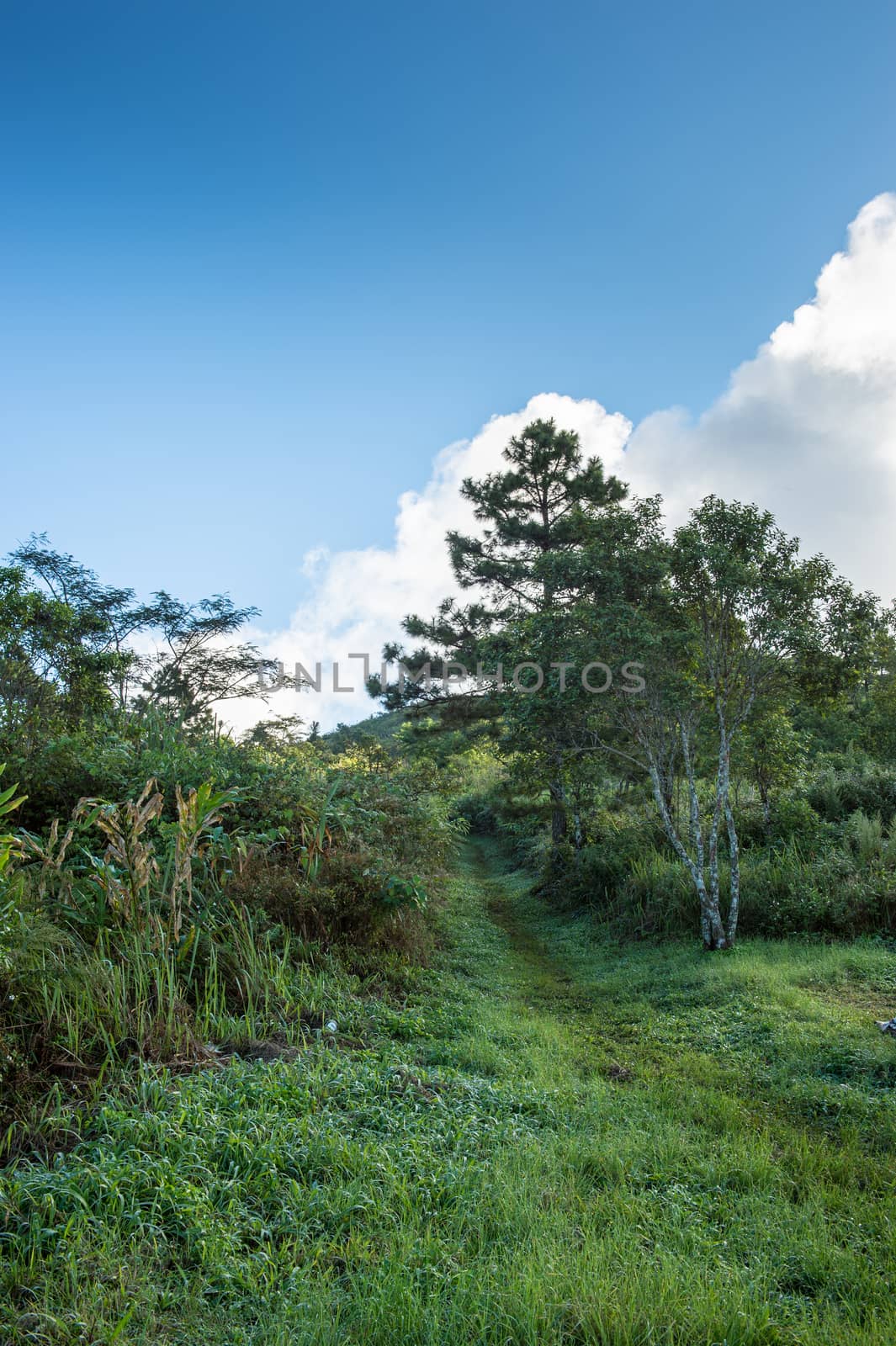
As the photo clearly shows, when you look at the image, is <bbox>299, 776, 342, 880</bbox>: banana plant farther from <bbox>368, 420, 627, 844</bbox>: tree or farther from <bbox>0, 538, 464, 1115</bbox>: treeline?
<bbox>368, 420, 627, 844</bbox>: tree

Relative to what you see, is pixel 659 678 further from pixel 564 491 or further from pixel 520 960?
pixel 564 491

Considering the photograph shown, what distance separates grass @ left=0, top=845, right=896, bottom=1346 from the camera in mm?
2266

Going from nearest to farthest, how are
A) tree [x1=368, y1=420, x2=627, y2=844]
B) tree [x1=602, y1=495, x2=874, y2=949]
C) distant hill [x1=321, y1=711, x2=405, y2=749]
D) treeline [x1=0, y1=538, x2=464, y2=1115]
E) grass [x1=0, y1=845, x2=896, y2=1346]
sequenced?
grass [x1=0, y1=845, x2=896, y2=1346], treeline [x1=0, y1=538, x2=464, y2=1115], tree [x1=602, y1=495, x2=874, y2=949], tree [x1=368, y1=420, x2=627, y2=844], distant hill [x1=321, y1=711, x2=405, y2=749]


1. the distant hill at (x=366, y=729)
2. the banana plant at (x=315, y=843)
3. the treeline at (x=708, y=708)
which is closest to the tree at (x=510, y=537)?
the treeline at (x=708, y=708)

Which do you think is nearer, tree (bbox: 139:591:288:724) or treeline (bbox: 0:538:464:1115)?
treeline (bbox: 0:538:464:1115)

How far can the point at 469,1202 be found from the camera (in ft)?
9.41

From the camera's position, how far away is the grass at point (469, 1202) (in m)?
2.27

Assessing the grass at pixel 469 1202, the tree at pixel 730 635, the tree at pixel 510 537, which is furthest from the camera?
the tree at pixel 510 537

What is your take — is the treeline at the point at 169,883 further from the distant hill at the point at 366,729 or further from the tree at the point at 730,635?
the distant hill at the point at 366,729

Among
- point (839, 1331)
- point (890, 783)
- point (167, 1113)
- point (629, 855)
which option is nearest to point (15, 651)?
point (167, 1113)

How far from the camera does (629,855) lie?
1163 centimetres

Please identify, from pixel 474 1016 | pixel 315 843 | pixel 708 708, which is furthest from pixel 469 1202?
pixel 708 708

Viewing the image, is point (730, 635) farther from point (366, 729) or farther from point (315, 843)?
point (366, 729)

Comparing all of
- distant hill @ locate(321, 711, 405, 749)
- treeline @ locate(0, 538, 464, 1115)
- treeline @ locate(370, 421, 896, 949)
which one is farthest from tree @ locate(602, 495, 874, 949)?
distant hill @ locate(321, 711, 405, 749)
